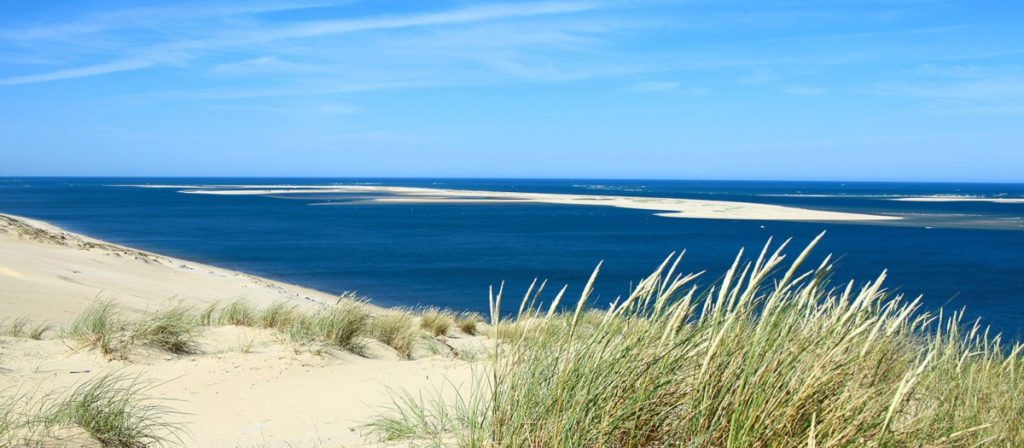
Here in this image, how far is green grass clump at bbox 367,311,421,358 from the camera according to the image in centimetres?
988

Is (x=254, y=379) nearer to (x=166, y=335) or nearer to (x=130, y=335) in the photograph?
(x=166, y=335)

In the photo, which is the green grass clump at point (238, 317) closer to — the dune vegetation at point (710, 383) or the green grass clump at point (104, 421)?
the green grass clump at point (104, 421)

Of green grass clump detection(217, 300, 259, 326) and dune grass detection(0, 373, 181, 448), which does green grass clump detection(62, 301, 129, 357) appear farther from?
dune grass detection(0, 373, 181, 448)

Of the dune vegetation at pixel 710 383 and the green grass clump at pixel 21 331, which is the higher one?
the dune vegetation at pixel 710 383

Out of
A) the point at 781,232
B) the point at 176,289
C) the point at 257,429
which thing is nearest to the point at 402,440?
the point at 257,429

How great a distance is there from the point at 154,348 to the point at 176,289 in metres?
11.5

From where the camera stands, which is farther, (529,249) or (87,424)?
(529,249)

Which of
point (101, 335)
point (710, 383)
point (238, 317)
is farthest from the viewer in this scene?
point (238, 317)

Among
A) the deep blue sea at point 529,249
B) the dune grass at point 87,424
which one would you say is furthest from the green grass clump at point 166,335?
the deep blue sea at point 529,249

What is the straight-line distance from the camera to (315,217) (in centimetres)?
5866

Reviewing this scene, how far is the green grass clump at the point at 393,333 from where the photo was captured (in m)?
9.88

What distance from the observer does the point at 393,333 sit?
33.2ft

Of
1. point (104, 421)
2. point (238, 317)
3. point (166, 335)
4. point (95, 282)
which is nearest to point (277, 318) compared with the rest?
point (238, 317)

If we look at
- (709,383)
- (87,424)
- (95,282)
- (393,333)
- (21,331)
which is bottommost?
(95,282)
